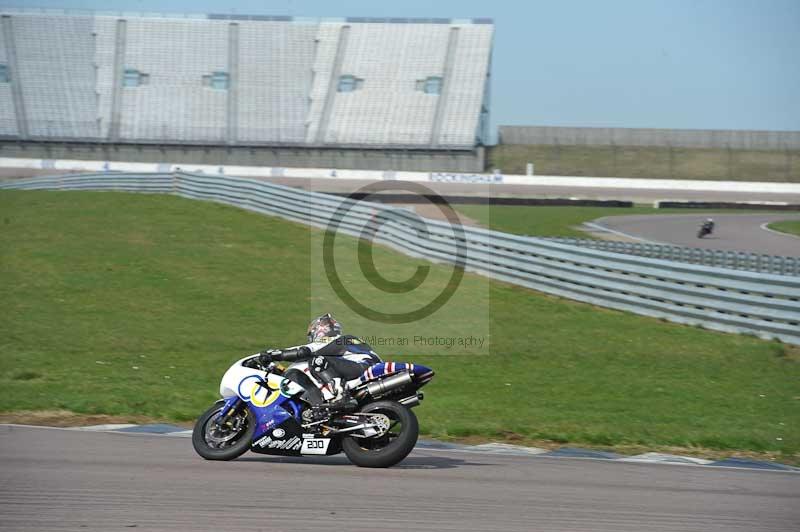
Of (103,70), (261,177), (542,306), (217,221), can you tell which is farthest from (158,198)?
(103,70)

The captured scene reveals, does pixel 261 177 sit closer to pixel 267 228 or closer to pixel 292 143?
pixel 292 143

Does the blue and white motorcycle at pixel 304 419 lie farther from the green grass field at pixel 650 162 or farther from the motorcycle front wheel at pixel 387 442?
the green grass field at pixel 650 162

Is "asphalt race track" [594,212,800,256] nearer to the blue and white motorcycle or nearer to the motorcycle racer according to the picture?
the motorcycle racer

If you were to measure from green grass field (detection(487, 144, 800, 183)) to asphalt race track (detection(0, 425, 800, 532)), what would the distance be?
2009 inches

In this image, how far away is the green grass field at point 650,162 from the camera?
195 feet

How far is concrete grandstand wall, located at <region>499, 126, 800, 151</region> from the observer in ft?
204

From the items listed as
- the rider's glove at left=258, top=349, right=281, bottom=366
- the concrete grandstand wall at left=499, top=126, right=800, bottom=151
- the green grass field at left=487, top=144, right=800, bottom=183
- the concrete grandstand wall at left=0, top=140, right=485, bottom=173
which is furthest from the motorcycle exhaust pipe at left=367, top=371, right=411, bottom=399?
the concrete grandstand wall at left=499, top=126, right=800, bottom=151

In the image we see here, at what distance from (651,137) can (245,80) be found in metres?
27.0

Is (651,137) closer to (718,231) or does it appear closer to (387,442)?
(718,231)

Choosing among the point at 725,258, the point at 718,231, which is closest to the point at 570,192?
the point at 718,231

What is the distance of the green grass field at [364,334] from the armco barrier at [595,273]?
1.22 ft

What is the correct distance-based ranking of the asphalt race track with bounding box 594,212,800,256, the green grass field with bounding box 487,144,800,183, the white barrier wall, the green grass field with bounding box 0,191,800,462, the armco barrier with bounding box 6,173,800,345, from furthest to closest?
→ the green grass field with bounding box 487,144,800,183 < the white barrier wall < the asphalt race track with bounding box 594,212,800,256 < the armco barrier with bounding box 6,173,800,345 < the green grass field with bounding box 0,191,800,462

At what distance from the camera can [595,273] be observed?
1708 cm

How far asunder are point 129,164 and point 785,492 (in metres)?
50.6
